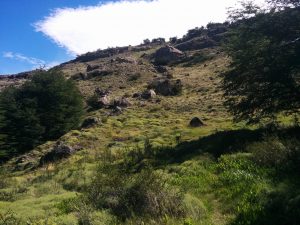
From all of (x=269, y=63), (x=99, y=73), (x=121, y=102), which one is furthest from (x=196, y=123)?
(x=99, y=73)

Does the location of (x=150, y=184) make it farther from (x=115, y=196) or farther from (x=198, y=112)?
(x=198, y=112)

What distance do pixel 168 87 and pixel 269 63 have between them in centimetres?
3510

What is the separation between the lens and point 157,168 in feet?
64.3

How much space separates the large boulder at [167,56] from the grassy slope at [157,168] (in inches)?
383

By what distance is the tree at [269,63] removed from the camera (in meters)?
23.8

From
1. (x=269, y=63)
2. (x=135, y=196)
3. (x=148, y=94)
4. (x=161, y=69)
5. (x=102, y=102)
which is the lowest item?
(x=135, y=196)

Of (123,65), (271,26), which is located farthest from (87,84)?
(271,26)

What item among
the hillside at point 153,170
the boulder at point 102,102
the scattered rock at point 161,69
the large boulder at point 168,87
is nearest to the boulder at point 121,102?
the hillside at point 153,170

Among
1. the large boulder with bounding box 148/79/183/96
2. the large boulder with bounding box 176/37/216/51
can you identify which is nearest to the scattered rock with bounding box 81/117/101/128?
the large boulder with bounding box 148/79/183/96

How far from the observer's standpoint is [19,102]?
47.6 m

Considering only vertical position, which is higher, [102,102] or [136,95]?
[136,95]

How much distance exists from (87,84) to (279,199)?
65.9m

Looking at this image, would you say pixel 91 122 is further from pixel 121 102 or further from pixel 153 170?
pixel 153 170

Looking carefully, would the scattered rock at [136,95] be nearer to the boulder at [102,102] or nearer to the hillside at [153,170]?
the hillside at [153,170]
